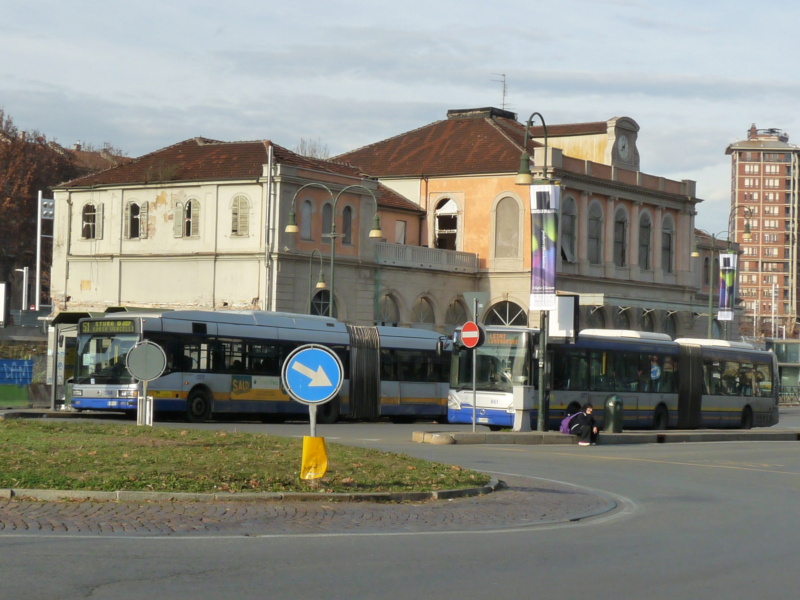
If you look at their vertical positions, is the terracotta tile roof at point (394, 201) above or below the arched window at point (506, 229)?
above

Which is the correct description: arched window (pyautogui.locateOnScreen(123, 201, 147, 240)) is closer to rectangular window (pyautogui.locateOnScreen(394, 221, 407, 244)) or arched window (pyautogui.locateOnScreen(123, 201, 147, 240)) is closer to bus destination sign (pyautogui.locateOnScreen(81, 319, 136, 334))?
rectangular window (pyautogui.locateOnScreen(394, 221, 407, 244))

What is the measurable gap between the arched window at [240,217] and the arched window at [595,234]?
21716 mm

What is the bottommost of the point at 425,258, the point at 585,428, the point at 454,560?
the point at 454,560

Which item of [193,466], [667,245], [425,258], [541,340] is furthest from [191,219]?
[193,466]

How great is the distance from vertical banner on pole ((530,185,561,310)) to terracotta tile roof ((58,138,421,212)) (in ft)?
89.6

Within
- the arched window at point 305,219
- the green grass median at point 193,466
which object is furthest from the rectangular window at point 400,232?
the green grass median at point 193,466

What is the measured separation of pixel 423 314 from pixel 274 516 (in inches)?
2084

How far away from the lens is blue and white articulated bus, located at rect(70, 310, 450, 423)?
35.7 metres

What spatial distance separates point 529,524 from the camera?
48.4 feet

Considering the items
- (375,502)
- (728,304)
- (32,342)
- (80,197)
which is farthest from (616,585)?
(80,197)

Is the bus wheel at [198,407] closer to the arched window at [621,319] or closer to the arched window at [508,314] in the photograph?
the arched window at [508,314]

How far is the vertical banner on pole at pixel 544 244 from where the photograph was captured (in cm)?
3281

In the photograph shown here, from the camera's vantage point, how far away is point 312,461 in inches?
650

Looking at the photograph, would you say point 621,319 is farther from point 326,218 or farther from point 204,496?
point 204,496
